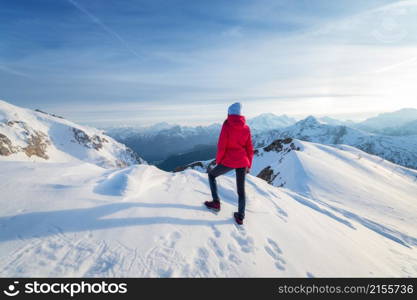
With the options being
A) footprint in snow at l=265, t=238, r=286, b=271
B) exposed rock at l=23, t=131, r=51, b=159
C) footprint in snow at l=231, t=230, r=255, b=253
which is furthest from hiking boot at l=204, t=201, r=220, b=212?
exposed rock at l=23, t=131, r=51, b=159

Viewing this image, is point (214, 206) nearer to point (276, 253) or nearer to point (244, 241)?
point (244, 241)

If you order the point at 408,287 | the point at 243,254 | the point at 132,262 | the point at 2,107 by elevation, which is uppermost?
the point at 2,107

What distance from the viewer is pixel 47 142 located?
123m

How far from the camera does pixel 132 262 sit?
11.0 ft

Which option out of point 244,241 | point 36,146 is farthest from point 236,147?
point 36,146

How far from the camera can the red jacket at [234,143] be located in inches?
196

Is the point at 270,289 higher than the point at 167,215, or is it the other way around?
the point at 167,215

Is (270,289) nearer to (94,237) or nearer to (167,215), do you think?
(167,215)

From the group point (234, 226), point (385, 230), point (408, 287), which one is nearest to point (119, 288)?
point (234, 226)

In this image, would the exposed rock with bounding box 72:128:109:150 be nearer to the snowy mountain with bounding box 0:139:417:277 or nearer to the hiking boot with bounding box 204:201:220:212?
the snowy mountain with bounding box 0:139:417:277

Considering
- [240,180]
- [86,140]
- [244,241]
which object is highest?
[240,180]

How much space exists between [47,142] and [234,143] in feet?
526

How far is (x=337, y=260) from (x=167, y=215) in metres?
4.29

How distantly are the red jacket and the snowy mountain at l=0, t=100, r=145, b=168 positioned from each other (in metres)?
→ 90.2
